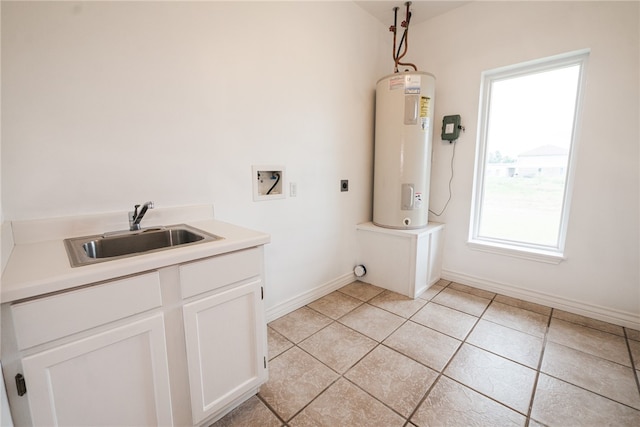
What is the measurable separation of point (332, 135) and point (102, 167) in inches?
65.0

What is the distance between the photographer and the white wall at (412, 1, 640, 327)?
5.97 ft

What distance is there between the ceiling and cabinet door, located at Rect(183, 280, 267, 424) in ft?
8.71

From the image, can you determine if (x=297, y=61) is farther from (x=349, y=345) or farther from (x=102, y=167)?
(x=349, y=345)

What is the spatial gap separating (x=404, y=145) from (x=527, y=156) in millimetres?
1076

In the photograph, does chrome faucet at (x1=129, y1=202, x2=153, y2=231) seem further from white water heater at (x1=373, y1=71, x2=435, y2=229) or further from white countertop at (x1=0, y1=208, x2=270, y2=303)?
white water heater at (x1=373, y1=71, x2=435, y2=229)

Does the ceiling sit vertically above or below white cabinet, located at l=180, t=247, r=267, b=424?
above

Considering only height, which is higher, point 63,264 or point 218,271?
point 63,264

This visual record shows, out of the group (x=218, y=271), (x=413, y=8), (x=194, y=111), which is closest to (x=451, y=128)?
(x=413, y=8)

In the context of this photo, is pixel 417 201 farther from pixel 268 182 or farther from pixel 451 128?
pixel 268 182

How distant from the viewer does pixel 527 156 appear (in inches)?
91.5

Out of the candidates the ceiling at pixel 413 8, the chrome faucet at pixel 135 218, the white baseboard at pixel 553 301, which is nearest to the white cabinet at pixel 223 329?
the chrome faucet at pixel 135 218

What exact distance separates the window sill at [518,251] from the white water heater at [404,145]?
57 cm

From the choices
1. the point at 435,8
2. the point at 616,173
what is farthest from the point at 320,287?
the point at 435,8

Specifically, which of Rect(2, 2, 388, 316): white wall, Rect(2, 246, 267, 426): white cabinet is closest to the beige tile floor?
Rect(2, 246, 267, 426): white cabinet
